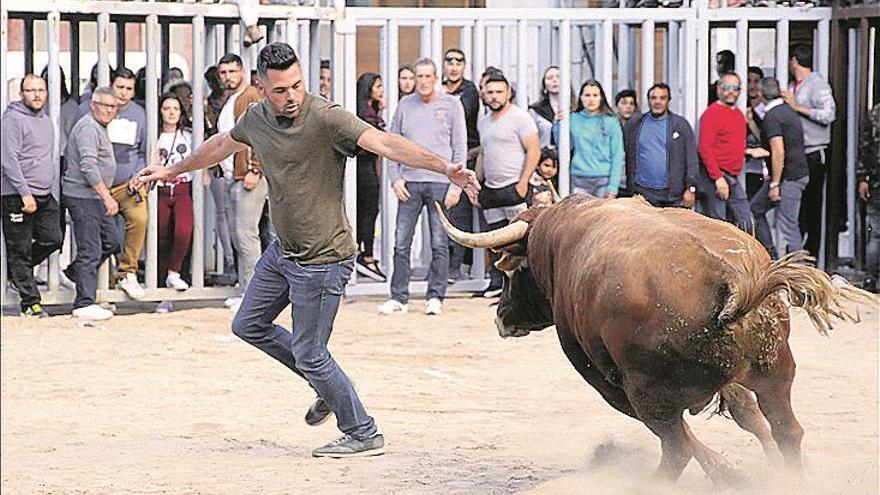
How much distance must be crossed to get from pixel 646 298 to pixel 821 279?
2.02ft

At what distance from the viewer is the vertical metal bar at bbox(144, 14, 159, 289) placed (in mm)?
12570

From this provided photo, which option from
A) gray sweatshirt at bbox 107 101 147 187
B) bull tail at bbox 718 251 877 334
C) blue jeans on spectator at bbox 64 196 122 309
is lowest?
blue jeans on spectator at bbox 64 196 122 309

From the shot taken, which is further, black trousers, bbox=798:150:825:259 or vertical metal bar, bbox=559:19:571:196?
black trousers, bbox=798:150:825:259

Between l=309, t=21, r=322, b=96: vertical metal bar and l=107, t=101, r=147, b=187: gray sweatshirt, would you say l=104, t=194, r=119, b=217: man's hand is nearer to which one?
l=107, t=101, r=147, b=187: gray sweatshirt

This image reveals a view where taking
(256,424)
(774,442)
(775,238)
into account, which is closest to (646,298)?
(774,442)

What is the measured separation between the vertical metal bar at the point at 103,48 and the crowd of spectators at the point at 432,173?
0.10 metres

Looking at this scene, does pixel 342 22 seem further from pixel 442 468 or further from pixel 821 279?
pixel 821 279

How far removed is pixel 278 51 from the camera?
6.81m

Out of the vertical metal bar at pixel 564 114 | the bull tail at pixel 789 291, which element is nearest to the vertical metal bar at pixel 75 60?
the vertical metal bar at pixel 564 114

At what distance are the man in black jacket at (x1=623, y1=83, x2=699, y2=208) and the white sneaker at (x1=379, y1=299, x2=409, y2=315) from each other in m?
2.40

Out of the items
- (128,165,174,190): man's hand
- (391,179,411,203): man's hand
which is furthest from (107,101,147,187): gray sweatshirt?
(128,165,174,190): man's hand

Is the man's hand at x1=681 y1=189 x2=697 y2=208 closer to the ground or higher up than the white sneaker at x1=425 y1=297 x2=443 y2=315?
higher up

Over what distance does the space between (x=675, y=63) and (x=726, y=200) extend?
4.71 ft

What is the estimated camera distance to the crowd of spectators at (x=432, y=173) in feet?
40.2
